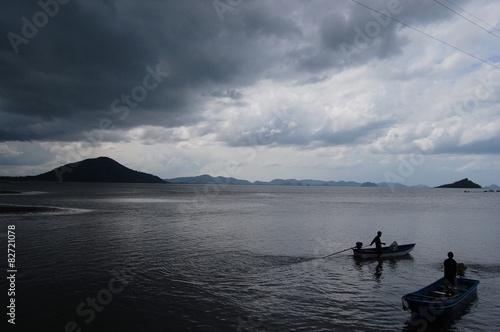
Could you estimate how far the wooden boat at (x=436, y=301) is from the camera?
16.6 metres

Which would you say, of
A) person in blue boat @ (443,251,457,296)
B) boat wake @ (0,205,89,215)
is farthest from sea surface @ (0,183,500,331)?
boat wake @ (0,205,89,215)

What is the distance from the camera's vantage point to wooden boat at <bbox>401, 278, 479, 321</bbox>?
16625 millimetres

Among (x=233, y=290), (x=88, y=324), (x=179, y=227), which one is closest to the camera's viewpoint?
(x=88, y=324)

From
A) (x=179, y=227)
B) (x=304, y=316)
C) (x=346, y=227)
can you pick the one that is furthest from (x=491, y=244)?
(x=179, y=227)

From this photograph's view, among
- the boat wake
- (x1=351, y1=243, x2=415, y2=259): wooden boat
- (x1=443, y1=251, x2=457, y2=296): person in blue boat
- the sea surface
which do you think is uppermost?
(x1=443, y1=251, x2=457, y2=296): person in blue boat

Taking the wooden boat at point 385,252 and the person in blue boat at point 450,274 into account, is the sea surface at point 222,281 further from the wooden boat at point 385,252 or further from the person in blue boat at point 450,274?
the person in blue boat at point 450,274

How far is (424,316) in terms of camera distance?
16812 millimetres

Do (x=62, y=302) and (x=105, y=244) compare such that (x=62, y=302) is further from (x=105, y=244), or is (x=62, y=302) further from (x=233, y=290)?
(x=105, y=244)

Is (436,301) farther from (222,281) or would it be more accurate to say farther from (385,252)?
(385,252)

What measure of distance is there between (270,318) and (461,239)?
40.1 metres

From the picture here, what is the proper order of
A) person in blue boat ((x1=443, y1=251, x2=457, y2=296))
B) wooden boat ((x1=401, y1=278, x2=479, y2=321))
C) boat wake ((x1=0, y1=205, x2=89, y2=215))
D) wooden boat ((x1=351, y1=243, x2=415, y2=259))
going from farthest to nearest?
boat wake ((x1=0, y1=205, x2=89, y2=215)) < wooden boat ((x1=351, y1=243, x2=415, y2=259)) < person in blue boat ((x1=443, y1=251, x2=457, y2=296)) < wooden boat ((x1=401, y1=278, x2=479, y2=321))

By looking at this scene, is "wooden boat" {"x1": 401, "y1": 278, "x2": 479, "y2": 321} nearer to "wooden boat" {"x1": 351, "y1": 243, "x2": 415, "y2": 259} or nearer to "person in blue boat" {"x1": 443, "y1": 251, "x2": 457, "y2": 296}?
"person in blue boat" {"x1": 443, "y1": 251, "x2": 457, "y2": 296}

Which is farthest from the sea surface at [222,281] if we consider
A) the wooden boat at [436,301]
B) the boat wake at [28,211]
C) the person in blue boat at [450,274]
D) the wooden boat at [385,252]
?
the boat wake at [28,211]

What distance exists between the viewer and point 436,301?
1708cm
